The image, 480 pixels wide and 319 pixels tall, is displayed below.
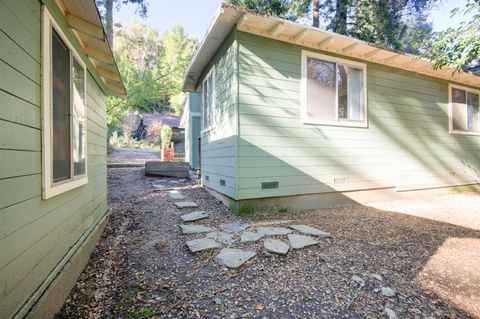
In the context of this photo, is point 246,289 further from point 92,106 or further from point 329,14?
point 329,14

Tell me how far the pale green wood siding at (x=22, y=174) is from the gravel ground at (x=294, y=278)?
19.8 inches

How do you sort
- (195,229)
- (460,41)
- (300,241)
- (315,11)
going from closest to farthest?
(300,241) < (195,229) < (460,41) < (315,11)

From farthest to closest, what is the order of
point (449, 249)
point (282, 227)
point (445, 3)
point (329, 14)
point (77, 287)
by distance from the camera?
point (329, 14), point (445, 3), point (282, 227), point (449, 249), point (77, 287)

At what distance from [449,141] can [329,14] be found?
7.03 meters

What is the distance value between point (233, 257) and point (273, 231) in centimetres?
90

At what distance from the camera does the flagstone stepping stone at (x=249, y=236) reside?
2984 millimetres

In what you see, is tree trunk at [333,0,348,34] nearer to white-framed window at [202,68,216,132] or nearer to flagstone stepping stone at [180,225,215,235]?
white-framed window at [202,68,216,132]

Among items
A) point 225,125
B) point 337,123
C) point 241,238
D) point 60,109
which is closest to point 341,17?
point 337,123

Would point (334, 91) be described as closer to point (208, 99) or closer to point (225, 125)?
point (225, 125)

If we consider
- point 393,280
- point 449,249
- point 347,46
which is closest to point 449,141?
point 347,46

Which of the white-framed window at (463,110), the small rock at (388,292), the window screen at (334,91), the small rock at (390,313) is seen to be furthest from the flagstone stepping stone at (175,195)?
the white-framed window at (463,110)

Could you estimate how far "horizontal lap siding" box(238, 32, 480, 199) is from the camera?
4.27 metres

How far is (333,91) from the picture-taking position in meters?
4.91

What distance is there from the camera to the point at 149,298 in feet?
6.41
